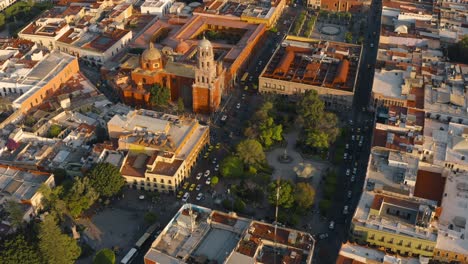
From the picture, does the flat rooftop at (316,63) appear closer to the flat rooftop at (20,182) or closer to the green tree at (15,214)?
the flat rooftop at (20,182)

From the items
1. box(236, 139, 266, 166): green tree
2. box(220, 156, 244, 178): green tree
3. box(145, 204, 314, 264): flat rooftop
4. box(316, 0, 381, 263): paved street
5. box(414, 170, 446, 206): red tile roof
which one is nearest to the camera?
box(145, 204, 314, 264): flat rooftop

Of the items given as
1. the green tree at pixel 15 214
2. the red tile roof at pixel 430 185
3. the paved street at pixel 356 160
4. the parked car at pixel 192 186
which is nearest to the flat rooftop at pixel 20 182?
the green tree at pixel 15 214

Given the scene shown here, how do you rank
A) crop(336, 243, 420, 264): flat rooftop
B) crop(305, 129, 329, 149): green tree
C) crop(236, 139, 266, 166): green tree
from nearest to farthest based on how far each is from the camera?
crop(336, 243, 420, 264): flat rooftop → crop(236, 139, 266, 166): green tree → crop(305, 129, 329, 149): green tree

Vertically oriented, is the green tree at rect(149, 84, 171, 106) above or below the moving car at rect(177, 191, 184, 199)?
above

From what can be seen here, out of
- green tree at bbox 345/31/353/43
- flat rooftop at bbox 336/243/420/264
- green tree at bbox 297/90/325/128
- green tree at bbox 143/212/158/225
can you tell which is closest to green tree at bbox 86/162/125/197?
green tree at bbox 143/212/158/225

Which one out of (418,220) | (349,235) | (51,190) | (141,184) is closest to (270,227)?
(349,235)

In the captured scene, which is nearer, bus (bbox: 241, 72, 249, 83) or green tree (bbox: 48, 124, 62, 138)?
green tree (bbox: 48, 124, 62, 138)

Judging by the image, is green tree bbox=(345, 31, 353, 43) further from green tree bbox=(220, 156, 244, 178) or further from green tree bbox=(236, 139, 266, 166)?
green tree bbox=(220, 156, 244, 178)
